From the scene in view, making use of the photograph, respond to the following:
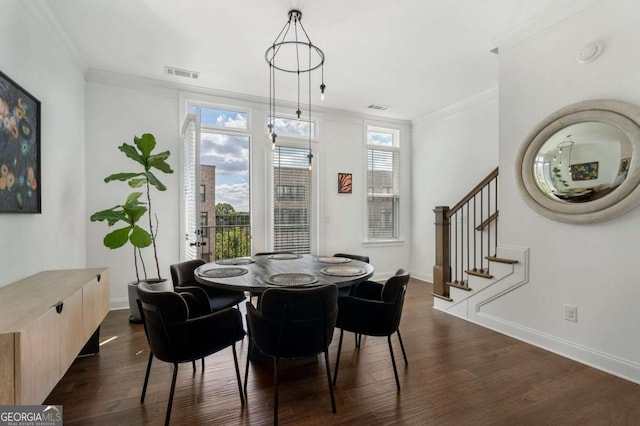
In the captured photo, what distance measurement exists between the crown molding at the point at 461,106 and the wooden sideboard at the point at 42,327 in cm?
525

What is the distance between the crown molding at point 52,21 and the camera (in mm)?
2399

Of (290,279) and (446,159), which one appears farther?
(446,159)

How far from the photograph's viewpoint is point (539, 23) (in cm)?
285

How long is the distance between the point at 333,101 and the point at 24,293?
4362mm

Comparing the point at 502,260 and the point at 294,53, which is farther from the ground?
the point at 294,53

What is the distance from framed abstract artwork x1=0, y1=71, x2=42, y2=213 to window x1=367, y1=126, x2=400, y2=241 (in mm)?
4607

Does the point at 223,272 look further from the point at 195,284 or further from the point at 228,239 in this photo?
the point at 228,239

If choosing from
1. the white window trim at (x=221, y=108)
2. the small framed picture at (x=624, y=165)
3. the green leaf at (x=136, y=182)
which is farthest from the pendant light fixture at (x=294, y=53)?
the small framed picture at (x=624, y=165)

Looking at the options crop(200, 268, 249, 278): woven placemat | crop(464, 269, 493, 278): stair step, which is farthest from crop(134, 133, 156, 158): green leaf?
crop(464, 269, 493, 278): stair step

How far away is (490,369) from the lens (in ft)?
8.05

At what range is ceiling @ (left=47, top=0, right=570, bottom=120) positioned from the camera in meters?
2.65

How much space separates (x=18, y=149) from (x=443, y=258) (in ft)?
Result: 14.6

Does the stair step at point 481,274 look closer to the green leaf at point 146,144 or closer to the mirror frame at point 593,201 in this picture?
the mirror frame at point 593,201

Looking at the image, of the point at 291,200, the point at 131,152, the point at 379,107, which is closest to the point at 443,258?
the point at 291,200
